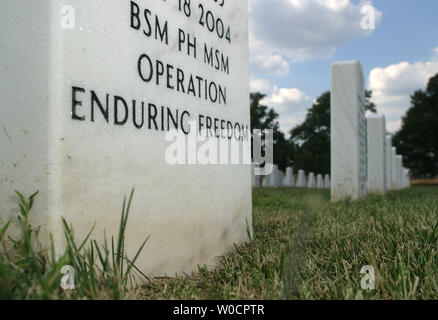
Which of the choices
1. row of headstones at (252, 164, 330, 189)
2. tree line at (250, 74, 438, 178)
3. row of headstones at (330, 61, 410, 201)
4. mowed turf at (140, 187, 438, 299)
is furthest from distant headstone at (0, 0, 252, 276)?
tree line at (250, 74, 438, 178)

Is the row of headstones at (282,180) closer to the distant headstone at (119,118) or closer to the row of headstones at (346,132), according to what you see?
the row of headstones at (346,132)

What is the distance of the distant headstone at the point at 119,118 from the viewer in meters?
1.37

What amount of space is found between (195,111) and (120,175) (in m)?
0.71

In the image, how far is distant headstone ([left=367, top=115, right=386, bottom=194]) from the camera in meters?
9.85

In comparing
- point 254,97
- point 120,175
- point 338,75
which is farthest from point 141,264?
point 254,97

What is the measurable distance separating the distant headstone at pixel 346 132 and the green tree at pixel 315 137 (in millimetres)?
34472

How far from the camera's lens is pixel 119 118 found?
5.38 feet

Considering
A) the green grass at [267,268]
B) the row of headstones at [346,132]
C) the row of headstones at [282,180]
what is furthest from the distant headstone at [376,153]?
the green grass at [267,268]

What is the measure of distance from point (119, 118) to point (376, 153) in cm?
A: 956

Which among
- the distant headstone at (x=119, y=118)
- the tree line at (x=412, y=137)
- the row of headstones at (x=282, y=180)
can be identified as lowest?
the row of headstones at (x=282, y=180)

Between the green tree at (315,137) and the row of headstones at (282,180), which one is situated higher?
the green tree at (315,137)

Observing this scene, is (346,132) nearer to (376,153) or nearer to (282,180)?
(376,153)

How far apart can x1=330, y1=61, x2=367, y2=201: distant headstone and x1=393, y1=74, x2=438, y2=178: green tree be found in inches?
1259

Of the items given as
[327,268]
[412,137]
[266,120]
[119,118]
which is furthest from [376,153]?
[412,137]
